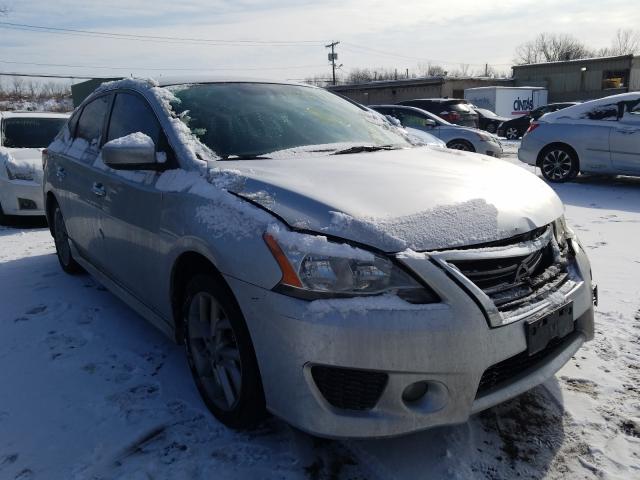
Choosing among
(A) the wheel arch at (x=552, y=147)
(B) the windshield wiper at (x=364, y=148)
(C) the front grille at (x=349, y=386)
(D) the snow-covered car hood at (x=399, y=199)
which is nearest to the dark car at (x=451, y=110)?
(A) the wheel arch at (x=552, y=147)

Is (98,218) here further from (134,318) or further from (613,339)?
(613,339)

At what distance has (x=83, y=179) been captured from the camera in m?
3.67

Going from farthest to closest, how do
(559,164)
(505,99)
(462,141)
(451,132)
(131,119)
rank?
(505,99) → (451,132) → (462,141) → (559,164) → (131,119)

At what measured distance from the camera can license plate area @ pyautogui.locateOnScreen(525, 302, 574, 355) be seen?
1.97 meters

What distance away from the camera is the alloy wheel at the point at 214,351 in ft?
7.39

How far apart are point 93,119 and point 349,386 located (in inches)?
121

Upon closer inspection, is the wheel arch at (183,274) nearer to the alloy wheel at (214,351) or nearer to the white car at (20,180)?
the alloy wheel at (214,351)

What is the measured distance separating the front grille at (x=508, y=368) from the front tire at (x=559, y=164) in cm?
727

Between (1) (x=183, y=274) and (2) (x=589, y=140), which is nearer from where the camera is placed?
(1) (x=183, y=274)

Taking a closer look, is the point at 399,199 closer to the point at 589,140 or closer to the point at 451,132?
the point at 589,140

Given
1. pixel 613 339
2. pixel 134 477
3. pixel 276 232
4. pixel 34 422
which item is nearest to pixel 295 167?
pixel 276 232

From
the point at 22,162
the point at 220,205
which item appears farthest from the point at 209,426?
the point at 22,162

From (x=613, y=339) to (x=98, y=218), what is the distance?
3184 millimetres

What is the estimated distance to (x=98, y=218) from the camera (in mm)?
3406
